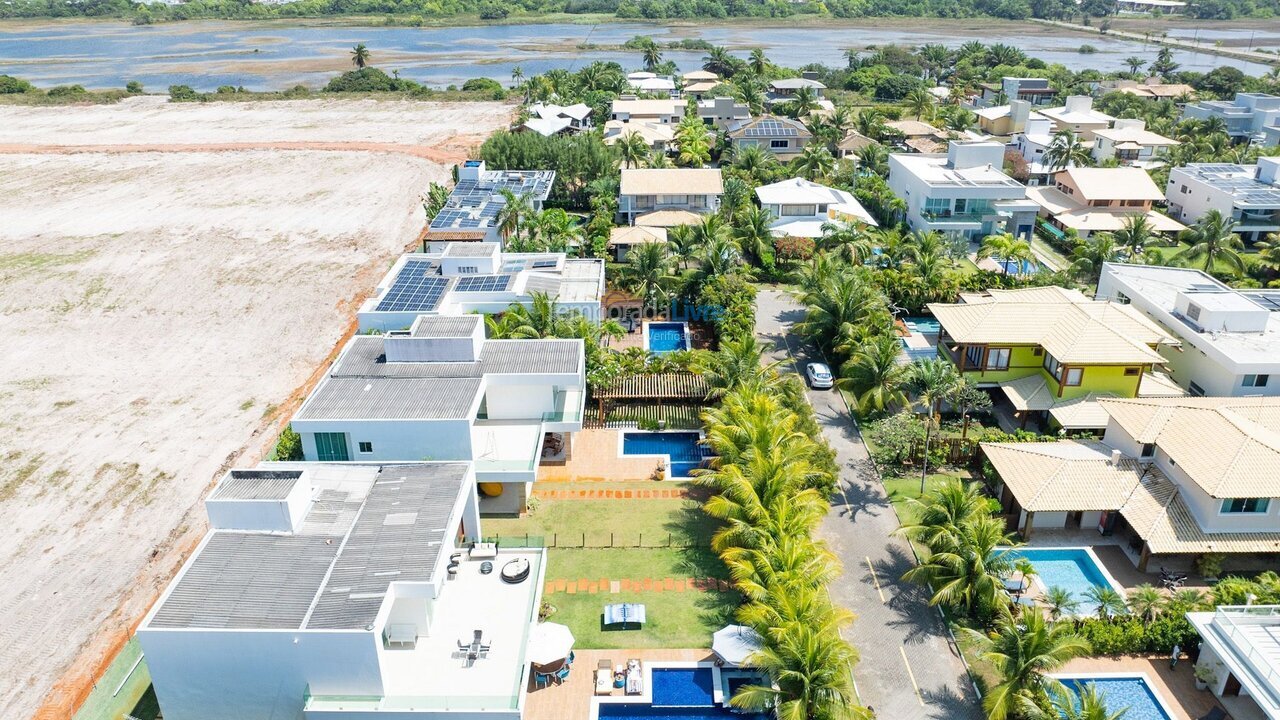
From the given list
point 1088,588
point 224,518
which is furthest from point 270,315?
point 1088,588

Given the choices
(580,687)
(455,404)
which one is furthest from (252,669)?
(455,404)

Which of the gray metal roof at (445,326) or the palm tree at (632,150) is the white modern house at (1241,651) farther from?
the palm tree at (632,150)

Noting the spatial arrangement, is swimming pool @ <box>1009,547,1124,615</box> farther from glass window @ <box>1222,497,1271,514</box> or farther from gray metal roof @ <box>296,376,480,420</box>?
gray metal roof @ <box>296,376,480,420</box>

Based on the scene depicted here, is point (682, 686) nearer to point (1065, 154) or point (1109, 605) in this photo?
point (1109, 605)

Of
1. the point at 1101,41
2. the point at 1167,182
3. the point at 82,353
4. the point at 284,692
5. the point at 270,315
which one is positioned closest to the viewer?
the point at 284,692

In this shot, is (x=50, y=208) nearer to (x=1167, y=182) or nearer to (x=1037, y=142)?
(x=1037, y=142)

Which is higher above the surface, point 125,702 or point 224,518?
point 224,518

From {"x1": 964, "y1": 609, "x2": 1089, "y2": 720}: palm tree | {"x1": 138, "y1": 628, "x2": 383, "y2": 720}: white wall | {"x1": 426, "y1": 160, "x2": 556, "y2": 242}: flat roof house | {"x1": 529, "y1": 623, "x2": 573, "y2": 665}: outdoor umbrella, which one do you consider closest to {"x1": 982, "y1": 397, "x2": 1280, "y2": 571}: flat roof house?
{"x1": 964, "y1": 609, "x2": 1089, "y2": 720}: palm tree
